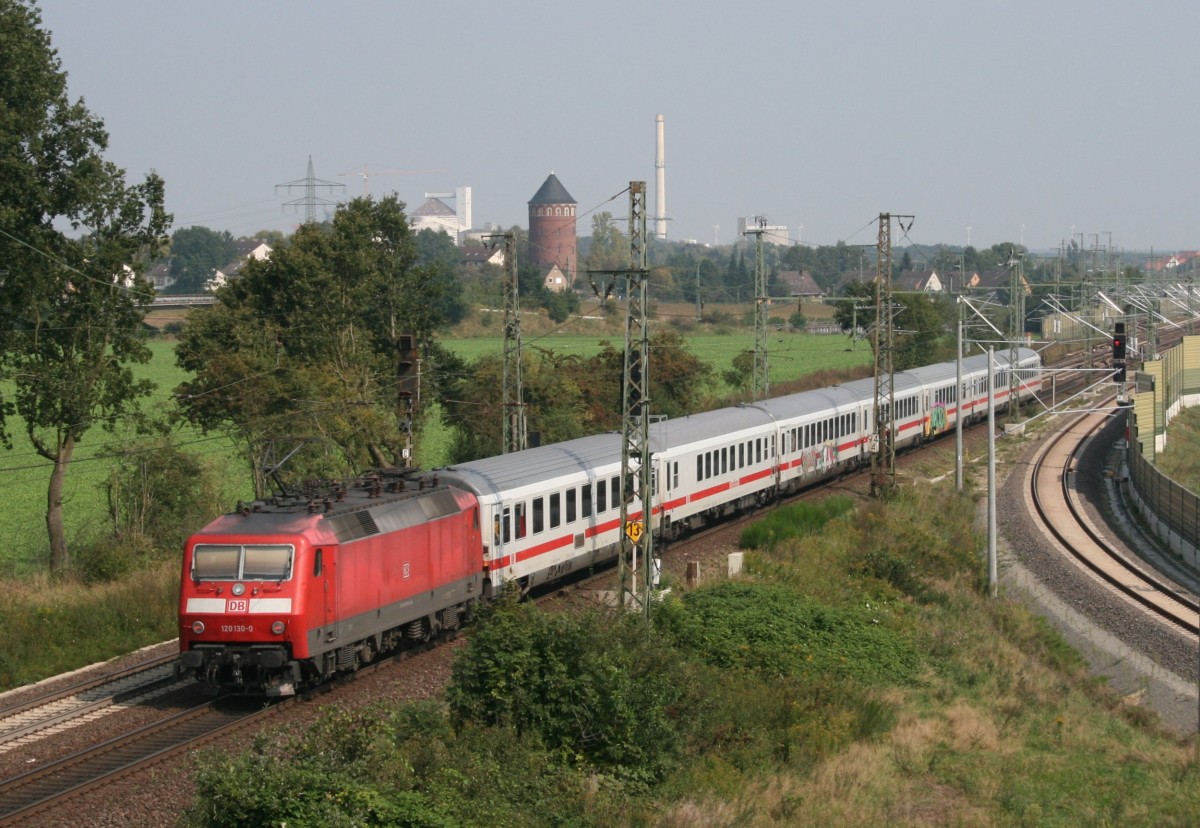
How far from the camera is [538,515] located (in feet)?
83.0

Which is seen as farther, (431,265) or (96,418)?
(431,265)

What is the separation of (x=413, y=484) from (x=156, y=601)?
5816mm

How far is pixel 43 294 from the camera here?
31.5m

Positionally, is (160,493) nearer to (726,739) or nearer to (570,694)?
(570,694)

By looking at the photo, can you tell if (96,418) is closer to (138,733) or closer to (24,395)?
(24,395)

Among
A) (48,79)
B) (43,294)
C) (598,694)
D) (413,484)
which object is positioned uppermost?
(48,79)

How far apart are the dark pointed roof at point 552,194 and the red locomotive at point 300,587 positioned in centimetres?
17415

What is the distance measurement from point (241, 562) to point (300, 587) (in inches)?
36.7

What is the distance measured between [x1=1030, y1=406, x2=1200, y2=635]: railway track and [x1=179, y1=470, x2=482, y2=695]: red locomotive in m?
19.6

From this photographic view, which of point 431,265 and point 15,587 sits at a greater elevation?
point 431,265

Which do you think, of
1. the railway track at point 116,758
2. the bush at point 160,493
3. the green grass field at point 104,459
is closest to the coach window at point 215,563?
the railway track at point 116,758

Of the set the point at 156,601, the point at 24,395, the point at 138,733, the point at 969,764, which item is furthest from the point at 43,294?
the point at 969,764

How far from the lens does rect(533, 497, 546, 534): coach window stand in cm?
2516

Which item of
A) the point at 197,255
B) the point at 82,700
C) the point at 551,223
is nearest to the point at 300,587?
the point at 82,700
